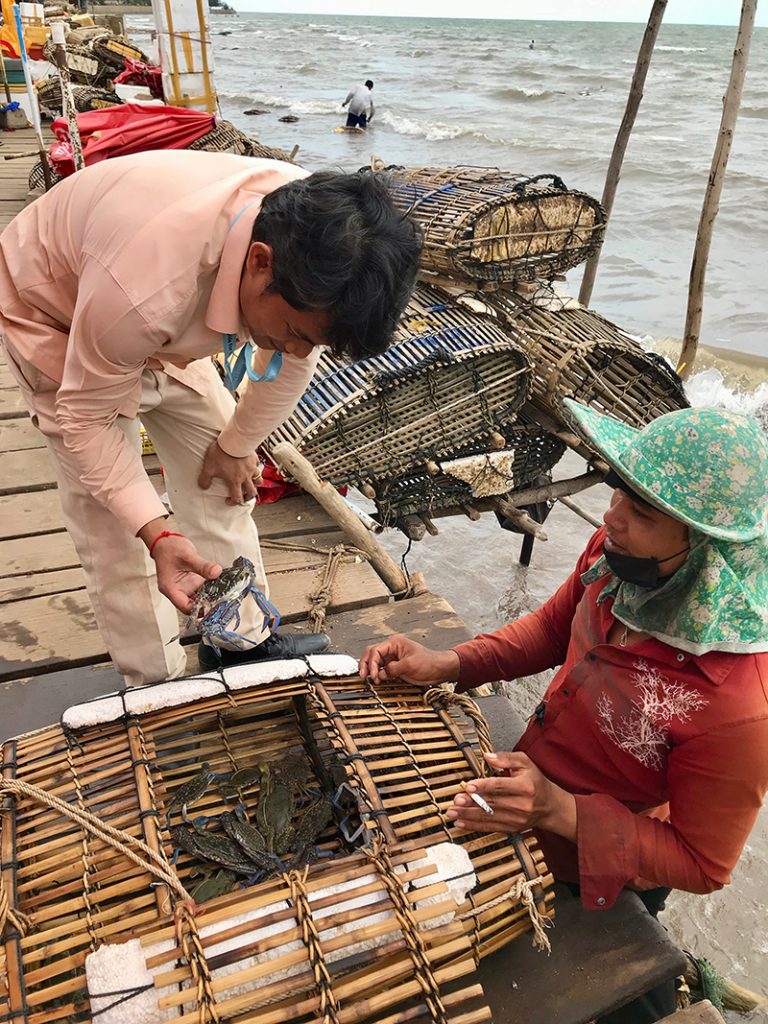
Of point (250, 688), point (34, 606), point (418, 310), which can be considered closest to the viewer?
point (250, 688)

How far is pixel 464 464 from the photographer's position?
3.98 meters

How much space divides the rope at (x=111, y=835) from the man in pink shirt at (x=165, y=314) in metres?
0.50

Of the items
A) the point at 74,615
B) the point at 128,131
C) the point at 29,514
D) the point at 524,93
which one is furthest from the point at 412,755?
the point at 524,93

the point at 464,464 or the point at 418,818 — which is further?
the point at 464,464

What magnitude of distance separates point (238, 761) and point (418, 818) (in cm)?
50

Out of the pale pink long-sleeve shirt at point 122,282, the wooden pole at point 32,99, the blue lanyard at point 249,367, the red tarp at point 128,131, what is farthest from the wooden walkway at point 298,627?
the wooden pole at point 32,99

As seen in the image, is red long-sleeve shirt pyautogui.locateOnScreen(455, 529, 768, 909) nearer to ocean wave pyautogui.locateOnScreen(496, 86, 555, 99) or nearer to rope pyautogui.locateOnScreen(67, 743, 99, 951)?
rope pyautogui.locateOnScreen(67, 743, 99, 951)

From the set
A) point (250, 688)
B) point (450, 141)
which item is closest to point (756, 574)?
point (250, 688)

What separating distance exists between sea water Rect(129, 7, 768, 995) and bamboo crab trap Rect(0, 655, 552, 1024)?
217cm

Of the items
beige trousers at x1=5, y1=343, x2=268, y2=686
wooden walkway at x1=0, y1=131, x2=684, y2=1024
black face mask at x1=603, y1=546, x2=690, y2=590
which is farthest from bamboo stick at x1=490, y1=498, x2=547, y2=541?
black face mask at x1=603, y1=546, x2=690, y2=590

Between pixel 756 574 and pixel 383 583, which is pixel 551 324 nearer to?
pixel 383 583

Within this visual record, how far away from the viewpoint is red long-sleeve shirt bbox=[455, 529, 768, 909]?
1.35m

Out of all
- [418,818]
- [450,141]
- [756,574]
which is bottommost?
[450,141]

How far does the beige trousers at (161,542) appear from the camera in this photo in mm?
1942
